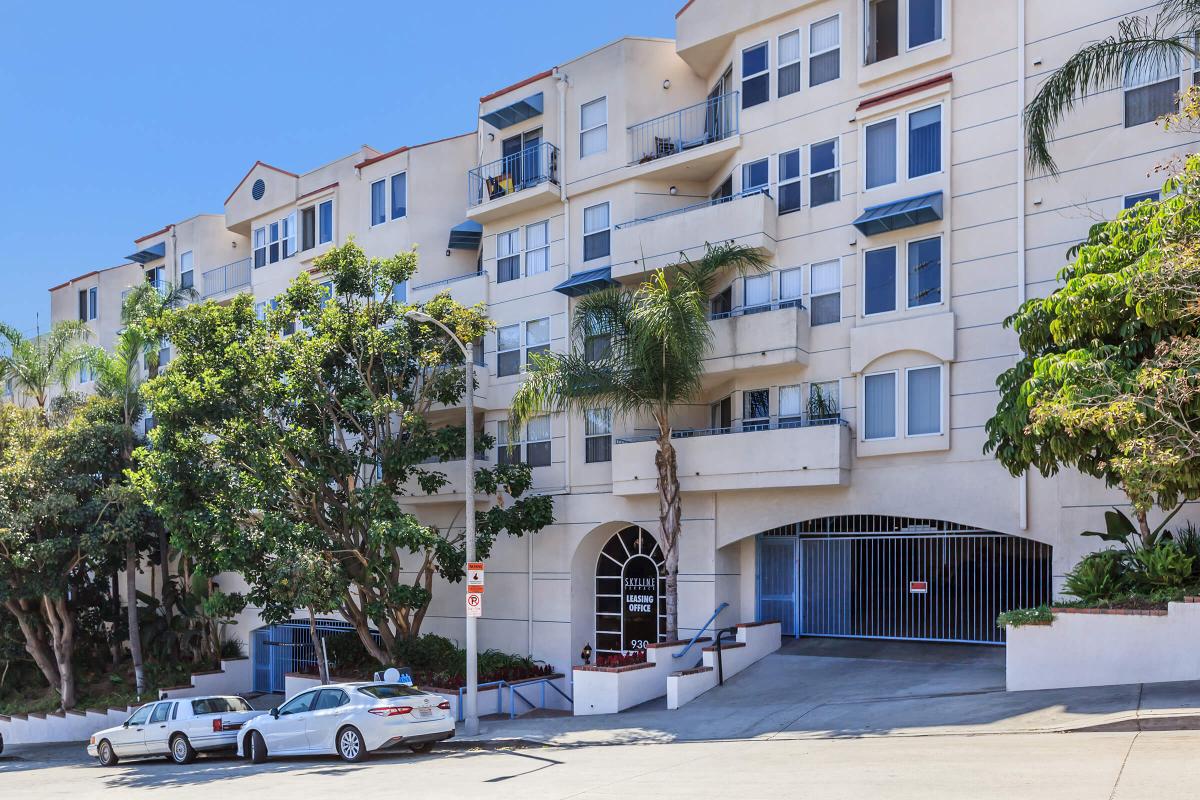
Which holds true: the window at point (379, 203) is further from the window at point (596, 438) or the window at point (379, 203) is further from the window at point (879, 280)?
the window at point (879, 280)

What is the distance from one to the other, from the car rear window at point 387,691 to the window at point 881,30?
15455mm

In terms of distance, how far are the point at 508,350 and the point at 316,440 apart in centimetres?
681

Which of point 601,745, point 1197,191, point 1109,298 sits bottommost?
point 601,745

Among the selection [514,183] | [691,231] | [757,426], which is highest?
[514,183]

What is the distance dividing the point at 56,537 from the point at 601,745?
18750 millimetres

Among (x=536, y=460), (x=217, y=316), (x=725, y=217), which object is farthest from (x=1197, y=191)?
(x=217, y=316)

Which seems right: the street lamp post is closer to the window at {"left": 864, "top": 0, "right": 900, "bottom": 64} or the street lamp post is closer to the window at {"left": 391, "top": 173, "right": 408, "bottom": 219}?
the window at {"left": 864, "top": 0, "right": 900, "bottom": 64}

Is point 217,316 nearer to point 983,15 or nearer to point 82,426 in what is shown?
point 82,426

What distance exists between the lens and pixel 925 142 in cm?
2262

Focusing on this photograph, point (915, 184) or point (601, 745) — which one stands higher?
point (915, 184)

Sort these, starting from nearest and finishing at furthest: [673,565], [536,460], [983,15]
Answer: [983,15] < [673,565] < [536,460]

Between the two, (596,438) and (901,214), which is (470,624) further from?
(901,214)

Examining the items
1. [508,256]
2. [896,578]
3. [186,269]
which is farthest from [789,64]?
[186,269]

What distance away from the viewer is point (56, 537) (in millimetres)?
29656
